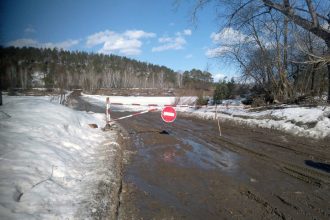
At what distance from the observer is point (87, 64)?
180500 millimetres

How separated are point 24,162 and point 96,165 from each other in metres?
1.82

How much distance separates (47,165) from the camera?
5598mm

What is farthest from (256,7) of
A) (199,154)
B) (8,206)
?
(8,206)

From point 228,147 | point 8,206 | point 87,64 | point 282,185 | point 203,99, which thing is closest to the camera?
point 8,206

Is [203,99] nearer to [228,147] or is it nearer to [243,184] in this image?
[228,147]

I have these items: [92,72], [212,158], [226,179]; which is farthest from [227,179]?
[92,72]

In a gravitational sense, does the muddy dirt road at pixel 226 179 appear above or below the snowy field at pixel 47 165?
below

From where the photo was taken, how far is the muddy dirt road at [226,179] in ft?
14.9

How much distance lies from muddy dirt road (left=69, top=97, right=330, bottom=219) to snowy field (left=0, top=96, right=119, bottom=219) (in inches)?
28.6

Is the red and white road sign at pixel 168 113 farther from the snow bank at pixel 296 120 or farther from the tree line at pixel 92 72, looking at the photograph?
the tree line at pixel 92 72

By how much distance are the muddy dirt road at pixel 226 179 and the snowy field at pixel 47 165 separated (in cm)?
73

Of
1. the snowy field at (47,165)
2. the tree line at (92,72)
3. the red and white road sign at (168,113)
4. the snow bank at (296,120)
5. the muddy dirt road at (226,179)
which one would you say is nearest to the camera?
the snowy field at (47,165)

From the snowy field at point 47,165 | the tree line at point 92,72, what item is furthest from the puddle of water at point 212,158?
the tree line at point 92,72

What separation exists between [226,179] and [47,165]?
12.8 feet
